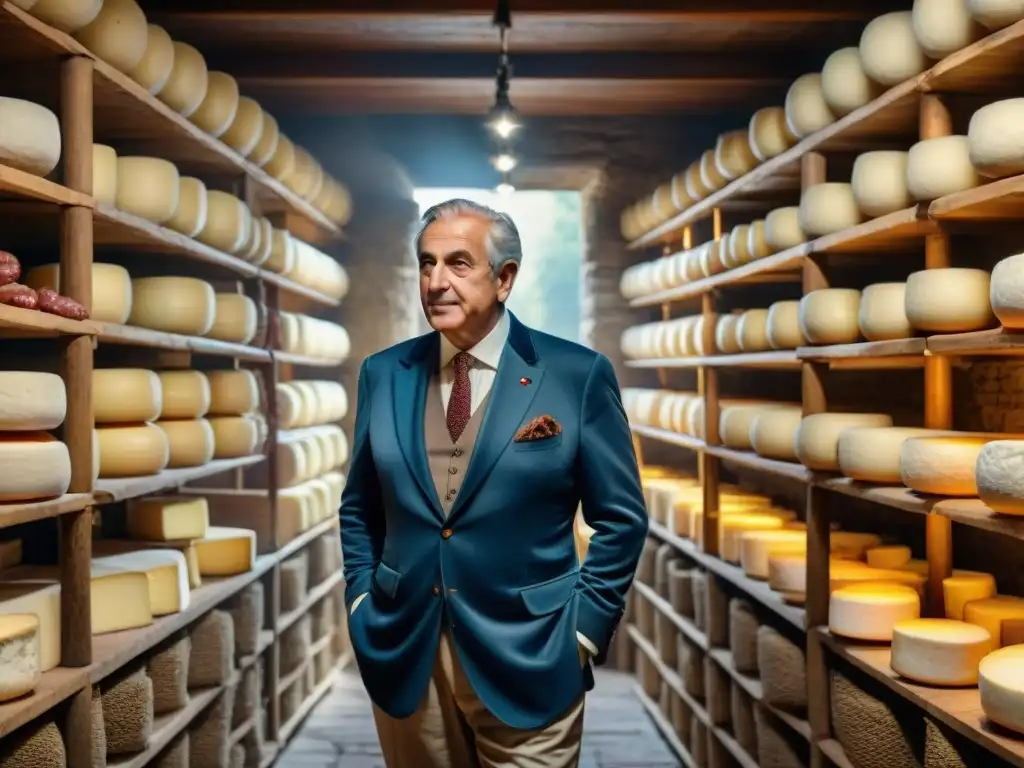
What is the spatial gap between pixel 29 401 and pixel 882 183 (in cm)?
205

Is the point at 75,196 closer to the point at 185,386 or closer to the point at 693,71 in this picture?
the point at 185,386

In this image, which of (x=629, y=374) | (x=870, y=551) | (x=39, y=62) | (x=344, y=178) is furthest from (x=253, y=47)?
(x=870, y=551)

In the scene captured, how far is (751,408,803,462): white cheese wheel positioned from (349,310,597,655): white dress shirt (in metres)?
1.49

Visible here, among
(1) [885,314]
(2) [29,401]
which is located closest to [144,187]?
(2) [29,401]

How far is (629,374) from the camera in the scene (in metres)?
6.27

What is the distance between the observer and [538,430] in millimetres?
2121

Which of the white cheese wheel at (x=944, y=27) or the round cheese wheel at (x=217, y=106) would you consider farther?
the round cheese wheel at (x=217, y=106)

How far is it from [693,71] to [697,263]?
0.85m

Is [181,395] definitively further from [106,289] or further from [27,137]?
[27,137]

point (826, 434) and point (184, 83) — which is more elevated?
point (184, 83)

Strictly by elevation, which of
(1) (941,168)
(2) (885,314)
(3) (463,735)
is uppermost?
(1) (941,168)

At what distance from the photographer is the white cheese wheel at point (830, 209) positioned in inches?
118

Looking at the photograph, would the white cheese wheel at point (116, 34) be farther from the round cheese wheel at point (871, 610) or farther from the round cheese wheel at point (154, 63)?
the round cheese wheel at point (871, 610)

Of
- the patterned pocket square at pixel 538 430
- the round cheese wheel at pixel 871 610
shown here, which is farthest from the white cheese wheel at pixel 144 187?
the round cheese wheel at pixel 871 610
